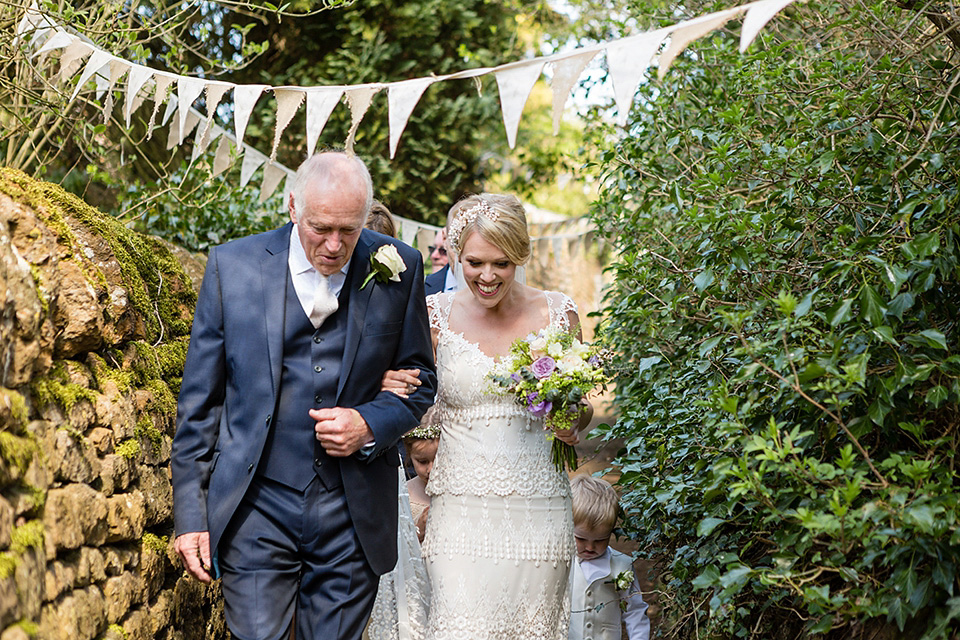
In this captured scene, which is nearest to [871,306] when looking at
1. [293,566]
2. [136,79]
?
[293,566]

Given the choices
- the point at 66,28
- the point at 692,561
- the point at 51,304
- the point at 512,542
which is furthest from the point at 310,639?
the point at 66,28

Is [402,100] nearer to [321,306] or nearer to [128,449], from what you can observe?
[321,306]

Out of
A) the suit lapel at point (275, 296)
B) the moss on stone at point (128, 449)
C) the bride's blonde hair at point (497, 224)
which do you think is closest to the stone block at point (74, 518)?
the moss on stone at point (128, 449)

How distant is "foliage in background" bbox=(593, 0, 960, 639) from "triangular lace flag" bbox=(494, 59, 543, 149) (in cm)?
83

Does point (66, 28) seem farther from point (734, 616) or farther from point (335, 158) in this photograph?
point (734, 616)

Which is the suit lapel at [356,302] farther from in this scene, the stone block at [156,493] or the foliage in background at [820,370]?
the foliage in background at [820,370]

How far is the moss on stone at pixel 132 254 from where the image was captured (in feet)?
9.47

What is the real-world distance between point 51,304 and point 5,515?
726mm

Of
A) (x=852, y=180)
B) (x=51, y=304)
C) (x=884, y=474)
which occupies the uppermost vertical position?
(x=852, y=180)

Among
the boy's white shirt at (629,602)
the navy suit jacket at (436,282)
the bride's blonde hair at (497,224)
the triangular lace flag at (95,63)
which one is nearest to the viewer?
the bride's blonde hair at (497,224)

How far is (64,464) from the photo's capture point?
2.57 metres

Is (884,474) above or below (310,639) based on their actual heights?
above

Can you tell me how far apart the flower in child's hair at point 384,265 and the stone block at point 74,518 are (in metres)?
1.04

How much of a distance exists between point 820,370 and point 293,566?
1674mm
